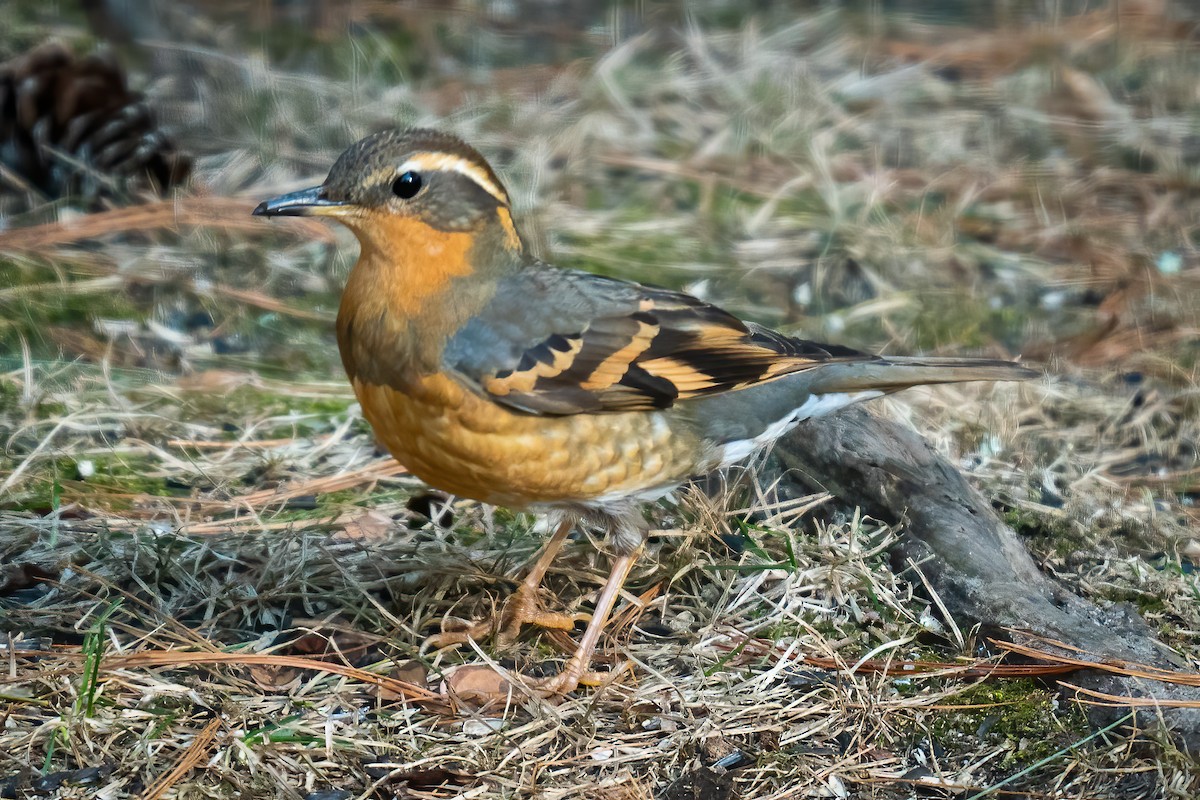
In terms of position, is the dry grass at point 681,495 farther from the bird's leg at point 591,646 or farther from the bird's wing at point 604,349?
the bird's wing at point 604,349

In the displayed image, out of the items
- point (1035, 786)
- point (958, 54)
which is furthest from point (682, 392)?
point (958, 54)

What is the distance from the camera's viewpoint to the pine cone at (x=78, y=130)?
7.71 metres

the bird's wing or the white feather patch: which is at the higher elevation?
the bird's wing

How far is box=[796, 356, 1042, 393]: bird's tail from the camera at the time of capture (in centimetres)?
462

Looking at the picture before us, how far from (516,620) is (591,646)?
0.33 m

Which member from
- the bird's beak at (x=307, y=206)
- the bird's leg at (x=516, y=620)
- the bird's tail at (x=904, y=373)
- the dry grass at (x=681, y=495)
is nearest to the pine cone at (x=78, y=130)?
the dry grass at (x=681, y=495)

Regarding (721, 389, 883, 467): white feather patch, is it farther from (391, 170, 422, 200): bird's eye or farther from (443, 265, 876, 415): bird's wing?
(391, 170, 422, 200): bird's eye

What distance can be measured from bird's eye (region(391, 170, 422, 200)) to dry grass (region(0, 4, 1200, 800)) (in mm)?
1382

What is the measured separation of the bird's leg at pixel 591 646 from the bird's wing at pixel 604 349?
0.61 metres

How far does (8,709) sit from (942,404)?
400cm

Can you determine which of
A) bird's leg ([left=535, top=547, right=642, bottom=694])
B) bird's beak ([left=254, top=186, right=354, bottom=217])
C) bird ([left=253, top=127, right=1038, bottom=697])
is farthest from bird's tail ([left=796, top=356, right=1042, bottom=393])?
bird's beak ([left=254, top=186, right=354, bottom=217])

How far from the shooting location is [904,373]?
4672mm

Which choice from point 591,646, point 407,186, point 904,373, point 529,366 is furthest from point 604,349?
point 904,373

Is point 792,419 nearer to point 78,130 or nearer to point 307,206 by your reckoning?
point 307,206
